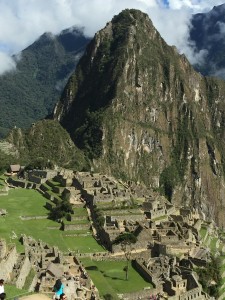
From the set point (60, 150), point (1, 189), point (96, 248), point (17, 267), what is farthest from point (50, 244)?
point (60, 150)

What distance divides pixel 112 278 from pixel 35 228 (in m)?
13.1

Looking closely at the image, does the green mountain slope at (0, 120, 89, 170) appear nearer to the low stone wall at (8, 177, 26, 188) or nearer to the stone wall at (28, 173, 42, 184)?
the stone wall at (28, 173, 42, 184)

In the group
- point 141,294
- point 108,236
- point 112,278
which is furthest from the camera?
point 108,236

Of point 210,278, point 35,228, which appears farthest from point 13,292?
point 35,228

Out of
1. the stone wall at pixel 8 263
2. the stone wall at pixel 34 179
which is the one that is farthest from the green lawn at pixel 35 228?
the stone wall at pixel 34 179

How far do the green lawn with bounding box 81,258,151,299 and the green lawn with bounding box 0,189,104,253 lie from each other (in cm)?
288

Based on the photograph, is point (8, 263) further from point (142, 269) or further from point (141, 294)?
point (142, 269)

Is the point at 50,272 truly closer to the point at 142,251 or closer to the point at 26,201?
the point at 142,251

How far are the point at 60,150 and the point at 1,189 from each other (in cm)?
6268

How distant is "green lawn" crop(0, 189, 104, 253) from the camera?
5291 centimetres

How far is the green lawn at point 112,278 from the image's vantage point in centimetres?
4428

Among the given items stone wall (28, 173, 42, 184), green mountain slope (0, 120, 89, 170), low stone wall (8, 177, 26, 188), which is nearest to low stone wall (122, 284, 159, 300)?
stone wall (28, 173, 42, 184)

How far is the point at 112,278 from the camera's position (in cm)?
4722

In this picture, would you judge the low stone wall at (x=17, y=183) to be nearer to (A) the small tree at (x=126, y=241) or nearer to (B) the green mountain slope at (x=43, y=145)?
(A) the small tree at (x=126, y=241)
